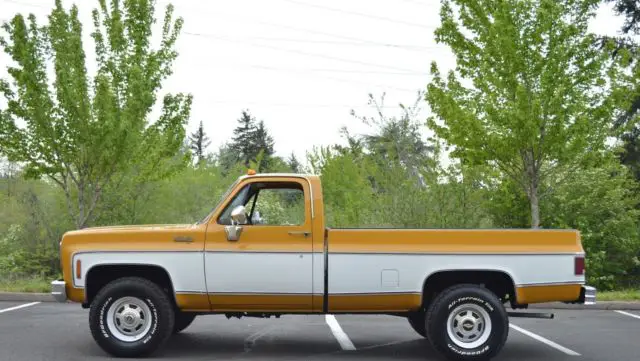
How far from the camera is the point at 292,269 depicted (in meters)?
8.10

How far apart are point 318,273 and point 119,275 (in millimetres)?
2225

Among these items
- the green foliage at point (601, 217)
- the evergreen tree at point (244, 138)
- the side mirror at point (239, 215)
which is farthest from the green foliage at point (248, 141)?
the side mirror at point (239, 215)

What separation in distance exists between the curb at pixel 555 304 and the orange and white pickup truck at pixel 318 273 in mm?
6017

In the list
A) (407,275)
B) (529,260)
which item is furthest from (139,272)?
(529,260)

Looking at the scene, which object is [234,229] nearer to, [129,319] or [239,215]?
[239,215]

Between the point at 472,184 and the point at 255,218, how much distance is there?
12.1 meters

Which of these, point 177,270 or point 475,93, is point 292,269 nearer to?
point 177,270

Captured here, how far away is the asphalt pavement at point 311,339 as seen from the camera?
8.48 m

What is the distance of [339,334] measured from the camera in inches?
403

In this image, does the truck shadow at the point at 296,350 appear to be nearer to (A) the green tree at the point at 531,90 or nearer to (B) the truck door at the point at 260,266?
(B) the truck door at the point at 260,266

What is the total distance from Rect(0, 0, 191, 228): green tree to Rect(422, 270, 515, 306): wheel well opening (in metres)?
10.0

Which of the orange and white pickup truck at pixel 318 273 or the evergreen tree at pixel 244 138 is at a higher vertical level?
the evergreen tree at pixel 244 138

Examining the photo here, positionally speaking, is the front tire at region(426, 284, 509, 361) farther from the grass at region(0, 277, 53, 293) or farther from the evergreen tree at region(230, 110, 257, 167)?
the evergreen tree at region(230, 110, 257, 167)

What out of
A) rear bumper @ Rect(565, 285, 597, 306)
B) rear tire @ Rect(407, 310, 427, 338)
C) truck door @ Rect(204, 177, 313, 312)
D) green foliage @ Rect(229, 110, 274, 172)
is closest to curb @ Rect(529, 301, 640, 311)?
rear tire @ Rect(407, 310, 427, 338)
